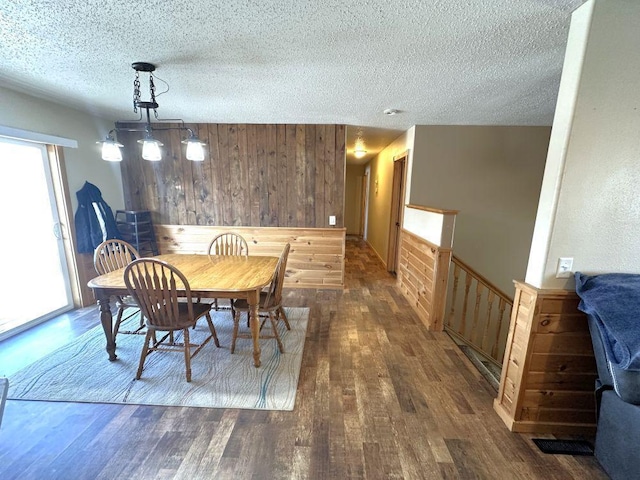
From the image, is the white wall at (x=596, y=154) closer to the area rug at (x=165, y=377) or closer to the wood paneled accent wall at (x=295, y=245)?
the area rug at (x=165, y=377)

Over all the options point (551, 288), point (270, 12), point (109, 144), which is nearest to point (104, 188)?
point (109, 144)

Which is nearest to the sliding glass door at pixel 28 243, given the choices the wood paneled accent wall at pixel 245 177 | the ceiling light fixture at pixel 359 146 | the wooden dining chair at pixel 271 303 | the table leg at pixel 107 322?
the wood paneled accent wall at pixel 245 177

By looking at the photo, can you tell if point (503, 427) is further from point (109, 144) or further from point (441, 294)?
point (109, 144)

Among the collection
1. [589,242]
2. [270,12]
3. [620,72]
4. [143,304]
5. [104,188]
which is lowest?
[143,304]

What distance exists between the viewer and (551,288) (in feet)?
4.60

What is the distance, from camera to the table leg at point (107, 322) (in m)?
2.01

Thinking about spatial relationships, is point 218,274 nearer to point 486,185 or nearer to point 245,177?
point 245,177

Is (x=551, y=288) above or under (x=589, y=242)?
under

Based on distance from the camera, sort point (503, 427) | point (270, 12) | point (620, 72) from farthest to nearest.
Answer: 1. point (503, 427)
2. point (270, 12)
3. point (620, 72)

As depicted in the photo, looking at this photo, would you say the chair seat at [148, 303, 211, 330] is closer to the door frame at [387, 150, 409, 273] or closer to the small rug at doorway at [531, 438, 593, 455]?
the small rug at doorway at [531, 438, 593, 455]

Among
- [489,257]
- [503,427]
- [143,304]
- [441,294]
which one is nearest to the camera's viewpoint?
[503,427]

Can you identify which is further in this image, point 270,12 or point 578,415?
point 578,415

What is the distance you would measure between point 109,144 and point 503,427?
10.9 feet

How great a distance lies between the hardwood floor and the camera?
1.30 metres
